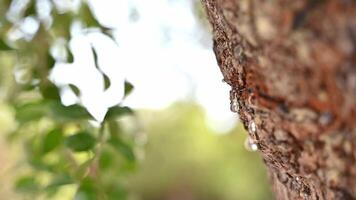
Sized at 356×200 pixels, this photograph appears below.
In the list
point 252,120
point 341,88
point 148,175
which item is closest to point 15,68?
point 252,120

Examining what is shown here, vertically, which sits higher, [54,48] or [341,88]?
[54,48]

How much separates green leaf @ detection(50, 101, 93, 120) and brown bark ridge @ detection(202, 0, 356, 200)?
268 millimetres

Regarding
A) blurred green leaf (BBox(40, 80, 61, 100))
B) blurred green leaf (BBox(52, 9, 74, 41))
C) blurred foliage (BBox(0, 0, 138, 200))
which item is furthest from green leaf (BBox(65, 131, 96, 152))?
blurred green leaf (BBox(52, 9, 74, 41))

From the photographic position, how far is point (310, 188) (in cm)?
43

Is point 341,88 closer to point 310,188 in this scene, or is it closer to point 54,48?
point 310,188

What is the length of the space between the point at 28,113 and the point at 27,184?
0.37ft

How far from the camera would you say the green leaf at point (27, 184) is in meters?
0.80

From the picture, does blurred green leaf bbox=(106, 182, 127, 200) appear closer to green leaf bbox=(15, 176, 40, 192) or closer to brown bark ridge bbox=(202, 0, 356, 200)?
green leaf bbox=(15, 176, 40, 192)

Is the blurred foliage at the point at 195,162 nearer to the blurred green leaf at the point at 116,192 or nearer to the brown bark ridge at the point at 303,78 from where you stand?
the blurred green leaf at the point at 116,192

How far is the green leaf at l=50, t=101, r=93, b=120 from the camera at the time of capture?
0.62 m

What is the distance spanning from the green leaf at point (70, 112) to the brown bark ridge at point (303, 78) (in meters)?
0.27

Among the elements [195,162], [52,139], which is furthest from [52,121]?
[195,162]

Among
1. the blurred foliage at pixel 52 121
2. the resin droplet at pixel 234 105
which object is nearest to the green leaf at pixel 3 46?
the blurred foliage at pixel 52 121

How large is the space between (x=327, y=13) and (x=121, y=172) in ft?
1.97
